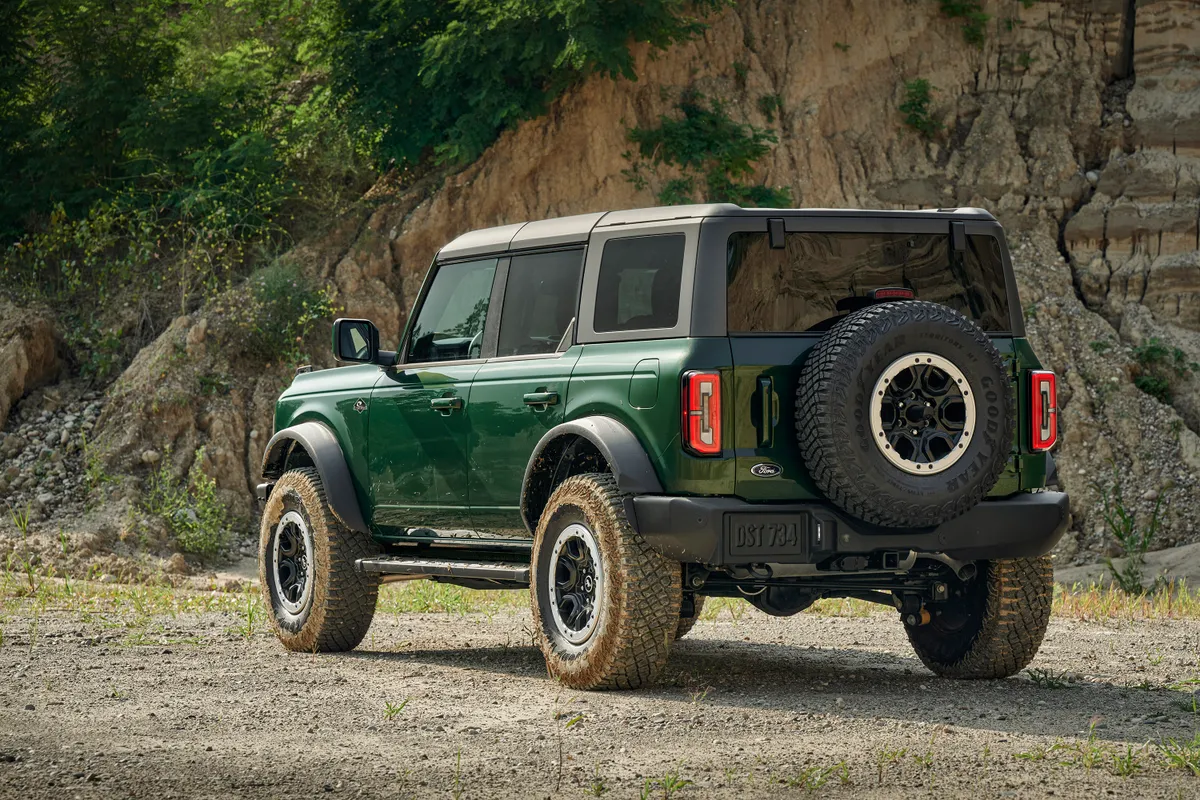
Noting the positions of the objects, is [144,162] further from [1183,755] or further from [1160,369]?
[1183,755]

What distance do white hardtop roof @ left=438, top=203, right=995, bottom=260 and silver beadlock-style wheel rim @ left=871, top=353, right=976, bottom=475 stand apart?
89cm

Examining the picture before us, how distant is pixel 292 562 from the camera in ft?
31.4

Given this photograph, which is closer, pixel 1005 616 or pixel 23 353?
pixel 1005 616

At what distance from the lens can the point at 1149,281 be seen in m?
22.3

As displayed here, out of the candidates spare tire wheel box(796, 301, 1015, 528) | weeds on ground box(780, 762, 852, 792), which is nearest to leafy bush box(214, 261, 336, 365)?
spare tire wheel box(796, 301, 1015, 528)

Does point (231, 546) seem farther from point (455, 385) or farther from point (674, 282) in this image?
point (674, 282)

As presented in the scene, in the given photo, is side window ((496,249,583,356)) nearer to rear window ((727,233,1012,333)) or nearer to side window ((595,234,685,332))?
side window ((595,234,685,332))

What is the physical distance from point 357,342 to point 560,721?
3.27m

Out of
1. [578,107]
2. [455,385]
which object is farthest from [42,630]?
[578,107]

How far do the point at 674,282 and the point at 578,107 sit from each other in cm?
1451

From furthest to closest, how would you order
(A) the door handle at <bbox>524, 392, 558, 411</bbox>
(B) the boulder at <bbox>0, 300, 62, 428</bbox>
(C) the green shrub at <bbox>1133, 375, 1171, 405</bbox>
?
1. (C) the green shrub at <bbox>1133, 375, 1171, 405</bbox>
2. (B) the boulder at <bbox>0, 300, 62, 428</bbox>
3. (A) the door handle at <bbox>524, 392, 558, 411</bbox>

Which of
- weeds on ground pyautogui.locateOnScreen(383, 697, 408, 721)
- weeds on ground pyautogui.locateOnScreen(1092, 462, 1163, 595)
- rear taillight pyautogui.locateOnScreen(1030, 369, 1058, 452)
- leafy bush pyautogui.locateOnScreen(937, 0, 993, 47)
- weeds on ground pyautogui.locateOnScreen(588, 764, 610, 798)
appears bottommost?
A: weeds on ground pyautogui.locateOnScreen(1092, 462, 1163, 595)

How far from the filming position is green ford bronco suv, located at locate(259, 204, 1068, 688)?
680 cm

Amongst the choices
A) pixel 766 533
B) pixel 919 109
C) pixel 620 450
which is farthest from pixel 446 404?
pixel 919 109
